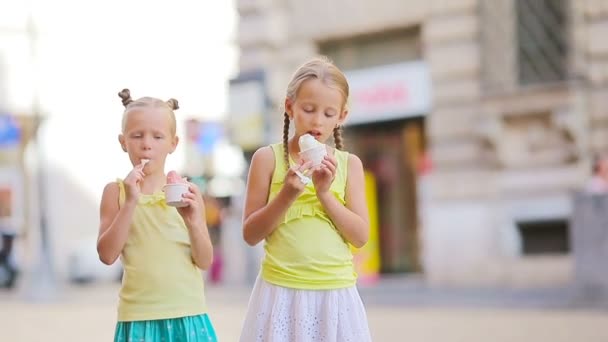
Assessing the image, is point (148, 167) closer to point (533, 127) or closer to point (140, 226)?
point (140, 226)

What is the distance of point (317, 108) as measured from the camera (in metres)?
3.39

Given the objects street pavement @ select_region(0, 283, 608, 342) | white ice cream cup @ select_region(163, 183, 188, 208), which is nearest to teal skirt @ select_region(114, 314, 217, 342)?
white ice cream cup @ select_region(163, 183, 188, 208)

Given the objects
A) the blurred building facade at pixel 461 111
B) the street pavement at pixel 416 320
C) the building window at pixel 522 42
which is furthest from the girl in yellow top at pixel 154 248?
the building window at pixel 522 42

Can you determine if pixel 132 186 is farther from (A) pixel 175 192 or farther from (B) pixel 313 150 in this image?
(B) pixel 313 150

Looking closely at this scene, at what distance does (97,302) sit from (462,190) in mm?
5416

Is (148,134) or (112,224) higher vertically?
(148,134)

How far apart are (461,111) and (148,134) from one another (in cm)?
1132

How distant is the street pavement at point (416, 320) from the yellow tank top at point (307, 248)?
435 cm

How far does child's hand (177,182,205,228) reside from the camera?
10.6ft

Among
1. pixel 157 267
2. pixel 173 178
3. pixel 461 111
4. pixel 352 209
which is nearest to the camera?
pixel 173 178

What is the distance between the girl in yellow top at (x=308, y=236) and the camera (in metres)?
3.40

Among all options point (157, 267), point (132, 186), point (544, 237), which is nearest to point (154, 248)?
point (157, 267)

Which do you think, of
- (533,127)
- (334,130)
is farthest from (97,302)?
(334,130)

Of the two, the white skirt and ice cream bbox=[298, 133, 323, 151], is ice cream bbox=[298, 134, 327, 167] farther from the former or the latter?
the white skirt
